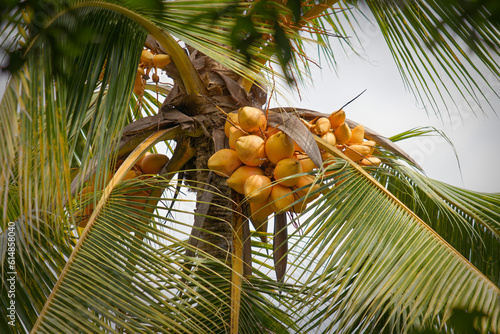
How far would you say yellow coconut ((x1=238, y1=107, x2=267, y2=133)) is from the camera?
2025 mm

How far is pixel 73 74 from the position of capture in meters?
1.58

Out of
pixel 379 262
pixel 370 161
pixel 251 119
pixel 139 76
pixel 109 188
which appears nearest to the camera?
pixel 379 262

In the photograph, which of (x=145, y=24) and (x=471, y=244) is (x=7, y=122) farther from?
(x=471, y=244)

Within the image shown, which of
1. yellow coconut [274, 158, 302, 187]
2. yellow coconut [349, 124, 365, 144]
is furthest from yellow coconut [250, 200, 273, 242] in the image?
yellow coconut [349, 124, 365, 144]

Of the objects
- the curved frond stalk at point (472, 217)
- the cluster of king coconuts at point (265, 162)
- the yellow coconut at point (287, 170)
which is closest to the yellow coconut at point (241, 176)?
the cluster of king coconuts at point (265, 162)

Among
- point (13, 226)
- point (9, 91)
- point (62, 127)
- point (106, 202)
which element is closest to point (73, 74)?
point (62, 127)

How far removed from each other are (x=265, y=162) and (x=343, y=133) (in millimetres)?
394

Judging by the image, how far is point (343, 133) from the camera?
2230 millimetres

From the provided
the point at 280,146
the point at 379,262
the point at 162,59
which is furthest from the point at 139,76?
the point at 379,262

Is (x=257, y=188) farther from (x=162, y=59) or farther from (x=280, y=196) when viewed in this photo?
(x=162, y=59)

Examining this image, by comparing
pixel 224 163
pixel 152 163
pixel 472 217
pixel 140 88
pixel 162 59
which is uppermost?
pixel 140 88

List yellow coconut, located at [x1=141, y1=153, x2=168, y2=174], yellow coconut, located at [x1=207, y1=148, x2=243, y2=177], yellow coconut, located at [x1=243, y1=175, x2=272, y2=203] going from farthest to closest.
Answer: yellow coconut, located at [x1=141, y1=153, x2=168, y2=174] < yellow coconut, located at [x1=207, y1=148, x2=243, y2=177] < yellow coconut, located at [x1=243, y1=175, x2=272, y2=203]

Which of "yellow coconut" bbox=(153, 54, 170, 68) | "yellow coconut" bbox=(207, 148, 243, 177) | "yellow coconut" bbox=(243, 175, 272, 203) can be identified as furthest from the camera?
"yellow coconut" bbox=(153, 54, 170, 68)

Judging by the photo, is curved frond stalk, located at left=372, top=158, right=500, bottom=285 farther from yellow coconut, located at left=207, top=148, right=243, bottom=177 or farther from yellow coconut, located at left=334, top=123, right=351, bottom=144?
yellow coconut, located at left=207, top=148, right=243, bottom=177
